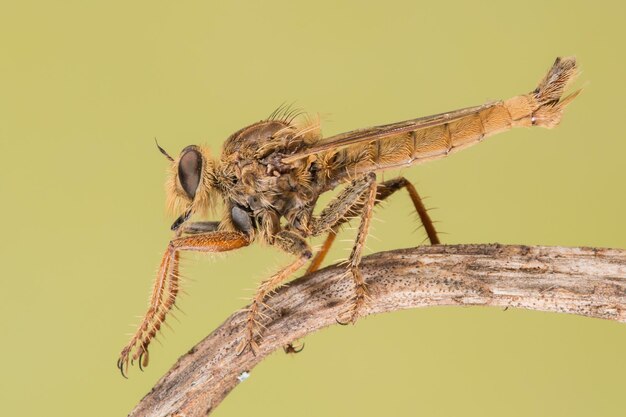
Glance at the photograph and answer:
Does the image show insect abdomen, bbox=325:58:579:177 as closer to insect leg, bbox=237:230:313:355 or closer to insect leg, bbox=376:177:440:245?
insect leg, bbox=376:177:440:245

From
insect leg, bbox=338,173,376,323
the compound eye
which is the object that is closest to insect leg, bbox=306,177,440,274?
insect leg, bbox=338,173,376,323

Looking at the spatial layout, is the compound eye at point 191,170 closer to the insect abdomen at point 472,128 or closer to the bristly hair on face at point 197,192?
the bristly hair on face at point 197,192

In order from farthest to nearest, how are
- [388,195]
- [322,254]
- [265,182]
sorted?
[322,254] < [388,195] < [265,182]

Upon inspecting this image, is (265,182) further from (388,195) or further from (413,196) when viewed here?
(413,196)

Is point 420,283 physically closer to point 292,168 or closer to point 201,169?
point 292,168

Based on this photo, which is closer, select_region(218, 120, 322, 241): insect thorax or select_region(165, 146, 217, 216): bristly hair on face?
select_region(218, 120, 322, 241): insect thorax

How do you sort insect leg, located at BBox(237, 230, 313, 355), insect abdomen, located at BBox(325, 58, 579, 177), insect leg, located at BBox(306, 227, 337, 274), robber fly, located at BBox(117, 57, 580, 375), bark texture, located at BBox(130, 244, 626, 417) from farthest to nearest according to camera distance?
insect leg, located at BBox(306, 227, 337, 274), insect abdomen, located at BBox(325, 58, 579, 177), robber fly, located at BBox(117, 57, 580, 375), insect leg, located at BBox(237, 230, 313, 355), bark texture, located at BBox(130, 244, 626, 417)

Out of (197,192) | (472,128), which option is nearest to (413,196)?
(472,128)

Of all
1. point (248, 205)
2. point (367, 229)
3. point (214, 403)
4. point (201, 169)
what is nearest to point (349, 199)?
point (367, 229)
